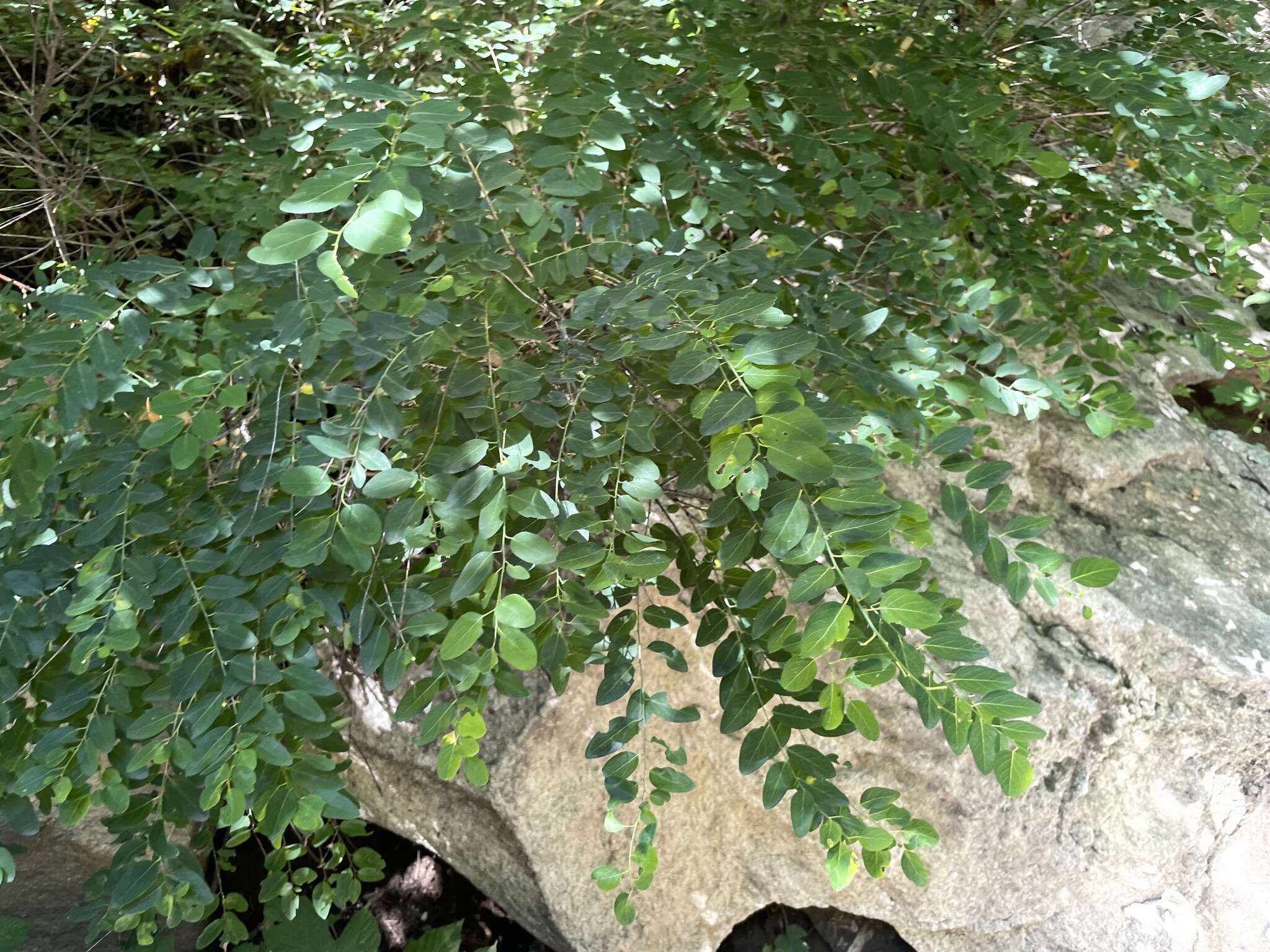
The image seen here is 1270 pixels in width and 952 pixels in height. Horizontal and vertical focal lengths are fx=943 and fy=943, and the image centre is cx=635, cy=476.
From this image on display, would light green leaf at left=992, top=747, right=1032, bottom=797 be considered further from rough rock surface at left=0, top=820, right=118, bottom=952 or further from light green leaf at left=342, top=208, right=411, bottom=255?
rough rock surface at left=0, top=820, right=118, bottom=952

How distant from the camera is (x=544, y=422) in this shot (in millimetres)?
1141

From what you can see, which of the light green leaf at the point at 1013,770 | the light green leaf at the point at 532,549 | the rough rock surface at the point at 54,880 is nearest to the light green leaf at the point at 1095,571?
the light green leaf at the point at 1013,770

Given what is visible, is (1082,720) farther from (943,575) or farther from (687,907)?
(687,907)

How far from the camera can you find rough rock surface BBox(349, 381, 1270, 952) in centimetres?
201

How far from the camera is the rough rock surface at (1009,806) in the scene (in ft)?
6.59

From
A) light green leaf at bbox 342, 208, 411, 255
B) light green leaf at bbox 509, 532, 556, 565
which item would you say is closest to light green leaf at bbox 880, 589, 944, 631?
light green leaf at bbox 509, 532, 556, 565

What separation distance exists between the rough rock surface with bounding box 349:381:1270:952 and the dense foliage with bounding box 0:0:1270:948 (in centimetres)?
33

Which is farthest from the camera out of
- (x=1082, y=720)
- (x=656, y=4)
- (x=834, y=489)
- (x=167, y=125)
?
(x=167, y=125)

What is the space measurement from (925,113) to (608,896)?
1719 millimetres

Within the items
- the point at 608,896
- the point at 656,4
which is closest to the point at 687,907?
the point at 608,896

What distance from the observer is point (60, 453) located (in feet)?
4.27

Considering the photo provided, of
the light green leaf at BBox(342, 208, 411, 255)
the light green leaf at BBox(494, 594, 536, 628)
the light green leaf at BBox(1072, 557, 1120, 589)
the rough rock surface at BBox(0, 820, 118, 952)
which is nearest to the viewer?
the light green leaf at BBox(342, 208, 411, 255)

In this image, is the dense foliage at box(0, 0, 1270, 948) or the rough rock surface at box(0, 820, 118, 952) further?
the rough rock surface at box(0, 820, 118, 952)

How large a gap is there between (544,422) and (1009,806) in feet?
4.78
